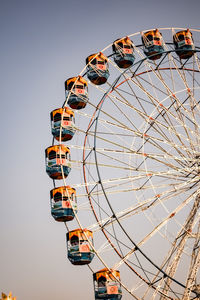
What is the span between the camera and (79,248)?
17688 mm

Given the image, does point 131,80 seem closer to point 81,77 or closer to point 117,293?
point 81,77

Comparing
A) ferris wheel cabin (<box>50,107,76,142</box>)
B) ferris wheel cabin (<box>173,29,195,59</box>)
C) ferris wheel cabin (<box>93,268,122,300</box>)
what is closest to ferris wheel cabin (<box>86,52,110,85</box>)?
ferris wheel cabin (<box>50,107,76,142</box>)

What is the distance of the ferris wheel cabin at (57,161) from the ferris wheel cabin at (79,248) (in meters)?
2.70

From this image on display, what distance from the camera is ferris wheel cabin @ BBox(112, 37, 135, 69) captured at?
21656 millimetres

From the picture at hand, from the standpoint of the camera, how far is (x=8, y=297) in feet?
44.2

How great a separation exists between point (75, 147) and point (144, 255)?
6325mm

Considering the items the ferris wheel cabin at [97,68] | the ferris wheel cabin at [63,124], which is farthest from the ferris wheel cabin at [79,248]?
the ferris wheel cabin at [97,68]

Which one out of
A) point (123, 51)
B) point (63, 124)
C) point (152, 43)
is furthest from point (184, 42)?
point (63, 124)

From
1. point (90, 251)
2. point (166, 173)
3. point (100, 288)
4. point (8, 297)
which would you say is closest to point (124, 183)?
point (166, 173)

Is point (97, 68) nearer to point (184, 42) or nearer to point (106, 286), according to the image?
point (184, 42)

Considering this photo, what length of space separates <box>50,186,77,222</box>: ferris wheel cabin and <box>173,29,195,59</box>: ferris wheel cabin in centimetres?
857

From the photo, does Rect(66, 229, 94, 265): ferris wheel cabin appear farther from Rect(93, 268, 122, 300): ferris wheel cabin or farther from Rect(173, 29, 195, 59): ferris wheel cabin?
Rect(173, 29, 195, 59): ferris wheel cabin

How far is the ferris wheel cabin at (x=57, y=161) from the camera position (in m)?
19.1

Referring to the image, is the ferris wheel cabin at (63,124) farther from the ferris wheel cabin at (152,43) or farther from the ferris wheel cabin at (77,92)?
the ferris wheel cabin at (152,43)
